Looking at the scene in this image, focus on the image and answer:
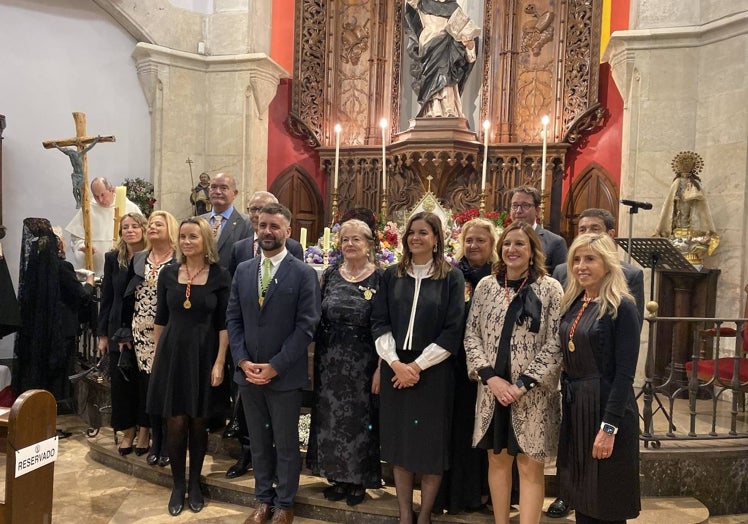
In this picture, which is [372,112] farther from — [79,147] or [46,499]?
[46,499]

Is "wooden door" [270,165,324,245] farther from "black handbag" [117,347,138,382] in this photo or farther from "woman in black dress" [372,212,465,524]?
"woman in black dress" [372,212,465,524]

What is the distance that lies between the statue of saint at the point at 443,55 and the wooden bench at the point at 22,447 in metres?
6.29

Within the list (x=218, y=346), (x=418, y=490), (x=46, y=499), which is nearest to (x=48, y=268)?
(x=218, y=346)

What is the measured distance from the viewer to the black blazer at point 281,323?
3098 millimetres

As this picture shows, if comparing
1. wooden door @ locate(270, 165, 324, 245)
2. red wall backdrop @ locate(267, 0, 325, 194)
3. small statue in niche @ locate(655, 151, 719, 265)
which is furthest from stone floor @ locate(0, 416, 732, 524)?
red wall backdrop @ locate(267, 0, 325, 194)

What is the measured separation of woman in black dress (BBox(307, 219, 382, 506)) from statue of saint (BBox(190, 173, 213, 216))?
4.42 metres

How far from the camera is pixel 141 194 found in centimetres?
709

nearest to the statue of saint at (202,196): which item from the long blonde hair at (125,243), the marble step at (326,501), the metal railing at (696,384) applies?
the long blonde hair at (125,243)

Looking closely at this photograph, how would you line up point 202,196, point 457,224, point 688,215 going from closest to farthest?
point 688,215, point 457,224, point 202,196

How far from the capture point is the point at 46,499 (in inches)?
69.7

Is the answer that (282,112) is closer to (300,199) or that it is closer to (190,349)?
(300,199)

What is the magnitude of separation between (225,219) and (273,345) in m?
1.28

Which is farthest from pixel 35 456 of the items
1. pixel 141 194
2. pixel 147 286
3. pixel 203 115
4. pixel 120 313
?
pixel 203 115

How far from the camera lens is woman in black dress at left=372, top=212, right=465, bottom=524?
2.91 m
